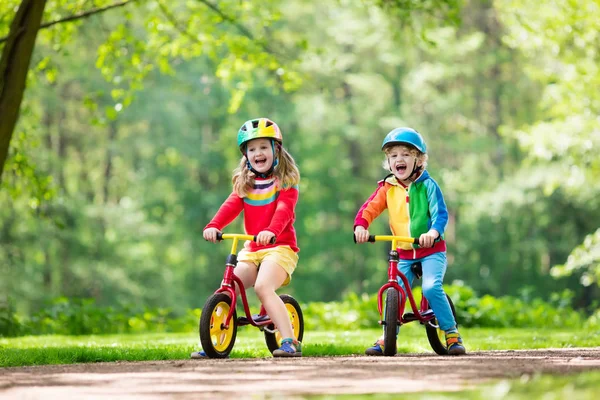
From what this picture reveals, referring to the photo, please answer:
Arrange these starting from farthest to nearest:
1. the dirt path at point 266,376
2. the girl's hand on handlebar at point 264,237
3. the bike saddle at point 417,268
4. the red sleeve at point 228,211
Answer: the bike saddle at point 417,268 → the red sleeve at point 228,211 → the girl's hand on handlebar at point 264,237 → the dirt path at point 266,376

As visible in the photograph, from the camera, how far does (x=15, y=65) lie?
9.09 metres

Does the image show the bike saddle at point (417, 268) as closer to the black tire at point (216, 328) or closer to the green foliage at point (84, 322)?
the black tire at point (216, 328)

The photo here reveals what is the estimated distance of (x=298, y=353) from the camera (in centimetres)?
728

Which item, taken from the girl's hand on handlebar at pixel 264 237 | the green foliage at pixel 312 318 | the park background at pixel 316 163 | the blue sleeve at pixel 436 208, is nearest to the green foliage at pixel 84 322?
the green foliage at pixel 312 318

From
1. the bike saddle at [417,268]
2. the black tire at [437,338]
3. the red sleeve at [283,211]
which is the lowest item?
the black tire at [437,338]

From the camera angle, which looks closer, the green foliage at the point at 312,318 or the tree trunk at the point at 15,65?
the tree trunk at the point at 15,65

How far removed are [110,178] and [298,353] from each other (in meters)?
30.9

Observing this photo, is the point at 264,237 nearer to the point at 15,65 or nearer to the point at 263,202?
the point at 263,202

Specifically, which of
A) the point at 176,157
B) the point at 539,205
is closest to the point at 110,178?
the point at 176,157

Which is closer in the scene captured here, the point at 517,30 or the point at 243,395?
the point at 243,395

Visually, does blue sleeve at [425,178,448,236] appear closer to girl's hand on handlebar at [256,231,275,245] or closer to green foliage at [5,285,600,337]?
girl's hand on handlebar at [256,231,275,245]

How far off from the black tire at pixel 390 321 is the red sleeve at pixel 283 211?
37.1 inches

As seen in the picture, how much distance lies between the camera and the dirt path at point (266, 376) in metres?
4.68

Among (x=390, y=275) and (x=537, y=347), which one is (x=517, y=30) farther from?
(x=390, y=275)
